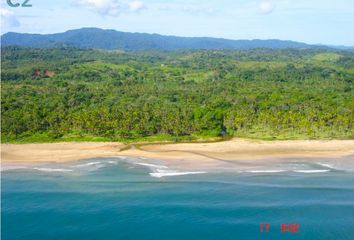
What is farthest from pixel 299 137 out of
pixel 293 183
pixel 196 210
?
pixel 196 210

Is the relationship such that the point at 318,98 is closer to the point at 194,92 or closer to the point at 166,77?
the point at 194,92

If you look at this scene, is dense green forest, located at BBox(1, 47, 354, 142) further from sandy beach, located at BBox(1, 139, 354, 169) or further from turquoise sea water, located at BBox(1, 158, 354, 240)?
turquoise sea water, located at BBox(1, 158, 354, 240)
